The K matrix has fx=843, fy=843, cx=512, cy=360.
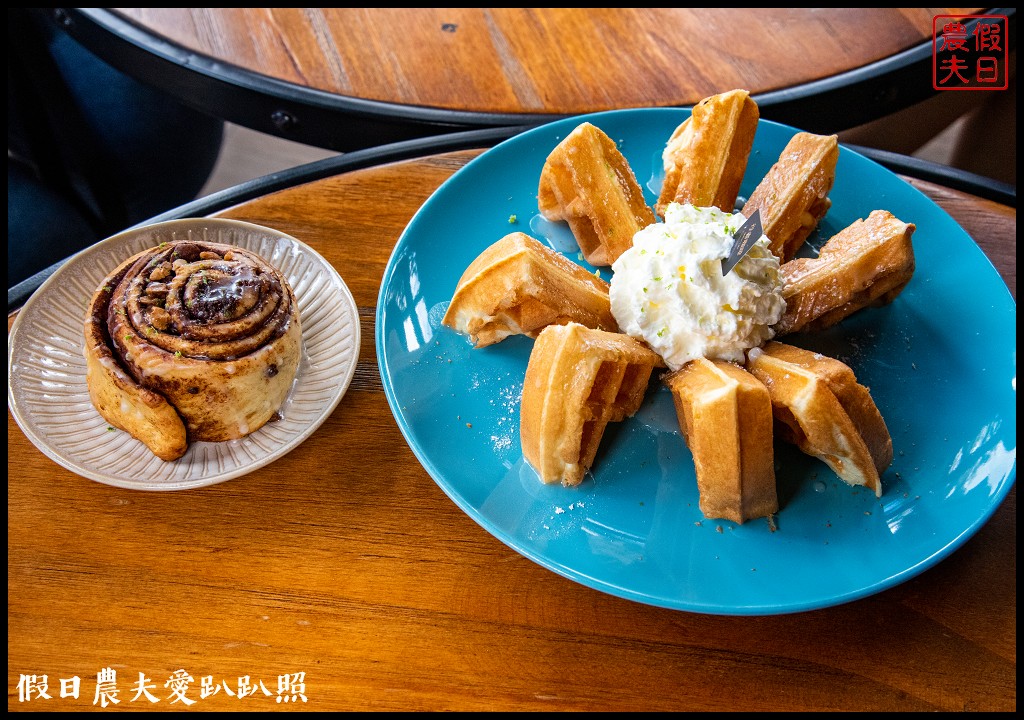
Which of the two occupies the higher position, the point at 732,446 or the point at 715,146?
the point at 715,146

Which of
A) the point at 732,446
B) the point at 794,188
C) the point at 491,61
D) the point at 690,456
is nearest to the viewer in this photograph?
the point at 732,446

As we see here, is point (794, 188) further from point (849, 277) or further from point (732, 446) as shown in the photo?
point (732, 446)

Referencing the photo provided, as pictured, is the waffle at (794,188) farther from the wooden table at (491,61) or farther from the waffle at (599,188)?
the wooden table at (491,61)

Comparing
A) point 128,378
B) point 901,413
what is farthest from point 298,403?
point 901,413

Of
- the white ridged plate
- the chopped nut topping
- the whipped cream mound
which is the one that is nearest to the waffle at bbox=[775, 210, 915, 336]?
the whipped cream mound

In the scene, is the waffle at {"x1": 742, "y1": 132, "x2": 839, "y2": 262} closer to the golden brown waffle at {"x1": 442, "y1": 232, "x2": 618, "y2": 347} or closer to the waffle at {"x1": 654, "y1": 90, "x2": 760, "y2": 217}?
the waffle at {"x1": 654, "y1": 90, "x2": 760, "y2": 217}

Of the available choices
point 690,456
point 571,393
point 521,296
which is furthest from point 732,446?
point 521,296

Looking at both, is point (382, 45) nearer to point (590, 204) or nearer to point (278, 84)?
point (278, 84)
